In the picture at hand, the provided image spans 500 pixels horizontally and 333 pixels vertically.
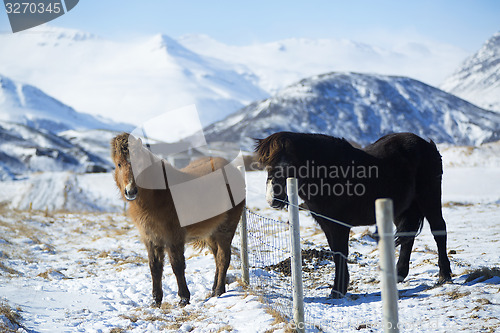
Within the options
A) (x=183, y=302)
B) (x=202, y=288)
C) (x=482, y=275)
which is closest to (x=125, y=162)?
(x=183, y=302)

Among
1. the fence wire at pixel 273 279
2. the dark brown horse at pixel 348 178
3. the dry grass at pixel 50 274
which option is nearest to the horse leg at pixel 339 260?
the dark brown horse at pixel 348 178

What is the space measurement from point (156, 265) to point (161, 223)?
2.55 ft

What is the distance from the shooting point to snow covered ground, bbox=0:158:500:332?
5.14m

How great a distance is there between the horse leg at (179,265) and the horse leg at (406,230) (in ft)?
10.5

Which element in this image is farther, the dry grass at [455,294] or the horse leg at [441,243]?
the horse leg at [441,243]

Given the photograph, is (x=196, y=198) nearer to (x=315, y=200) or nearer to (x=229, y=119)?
(x=315, y=200)

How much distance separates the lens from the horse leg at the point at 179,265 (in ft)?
21.8

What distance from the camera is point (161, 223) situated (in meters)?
6.49

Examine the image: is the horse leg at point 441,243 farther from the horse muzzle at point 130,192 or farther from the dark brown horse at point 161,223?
the horse muzzle at point 130,192

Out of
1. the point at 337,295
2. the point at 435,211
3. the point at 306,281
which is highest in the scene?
the point at 435,211

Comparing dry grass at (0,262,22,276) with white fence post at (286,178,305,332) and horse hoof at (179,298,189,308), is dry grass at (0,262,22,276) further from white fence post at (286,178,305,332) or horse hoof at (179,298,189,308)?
white fence post at (286,178,305,332)

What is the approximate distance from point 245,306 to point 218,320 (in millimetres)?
513

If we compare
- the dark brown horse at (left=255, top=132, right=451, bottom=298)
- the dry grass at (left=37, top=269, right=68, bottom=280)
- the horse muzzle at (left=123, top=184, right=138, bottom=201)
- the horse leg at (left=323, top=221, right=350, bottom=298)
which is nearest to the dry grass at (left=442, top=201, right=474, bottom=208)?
the dark brown horse at (left=255, top=132, right=451, bottom=298)

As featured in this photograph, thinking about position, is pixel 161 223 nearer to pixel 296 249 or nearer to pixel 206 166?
pixel 206 166
